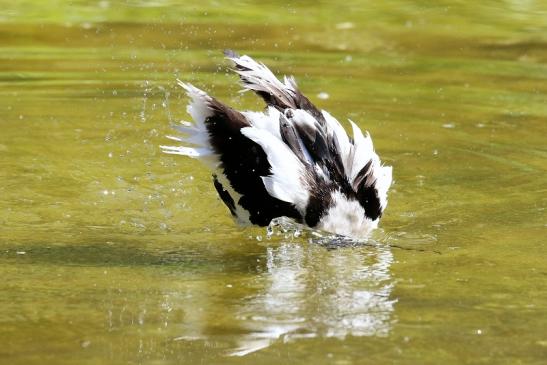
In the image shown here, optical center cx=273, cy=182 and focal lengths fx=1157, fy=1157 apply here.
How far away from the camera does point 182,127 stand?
532 cm

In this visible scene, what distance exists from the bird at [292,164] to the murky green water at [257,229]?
0.20 m

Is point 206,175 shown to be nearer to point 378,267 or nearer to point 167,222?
point 167,222

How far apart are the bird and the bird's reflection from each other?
156mm

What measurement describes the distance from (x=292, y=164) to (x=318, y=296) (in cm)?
69

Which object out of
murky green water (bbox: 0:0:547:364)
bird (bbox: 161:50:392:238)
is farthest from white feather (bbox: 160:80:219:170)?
murky green water (bbox: 0:0:547:364)

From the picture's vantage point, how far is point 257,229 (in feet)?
18.7

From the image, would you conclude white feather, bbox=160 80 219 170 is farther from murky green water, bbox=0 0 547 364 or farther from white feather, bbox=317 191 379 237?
white feather, bbox=317 191 379 237

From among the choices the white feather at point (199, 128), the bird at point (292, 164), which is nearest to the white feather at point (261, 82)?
the bird at point (292, 164)

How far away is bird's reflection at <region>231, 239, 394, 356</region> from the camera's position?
4219 mm

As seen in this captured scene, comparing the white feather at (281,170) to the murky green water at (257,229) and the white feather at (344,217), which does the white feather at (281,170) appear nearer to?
the white feather at (344,217)

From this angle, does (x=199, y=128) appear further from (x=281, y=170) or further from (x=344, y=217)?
(x=344, y=217)

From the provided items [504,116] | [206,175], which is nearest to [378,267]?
[206,175]

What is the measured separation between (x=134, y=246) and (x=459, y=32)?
20.8 feet

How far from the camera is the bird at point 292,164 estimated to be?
5.09 m
